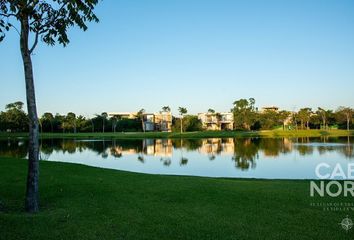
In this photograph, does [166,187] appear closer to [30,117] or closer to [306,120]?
[30,117]

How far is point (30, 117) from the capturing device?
688 cm

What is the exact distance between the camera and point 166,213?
652cm

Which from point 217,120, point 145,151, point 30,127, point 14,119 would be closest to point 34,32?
point 30,127

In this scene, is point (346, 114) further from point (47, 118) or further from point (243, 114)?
point (47, 118)

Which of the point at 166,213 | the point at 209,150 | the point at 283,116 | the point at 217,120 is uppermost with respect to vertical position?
the point at 283,116

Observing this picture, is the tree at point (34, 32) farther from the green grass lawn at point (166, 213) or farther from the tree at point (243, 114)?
the tree at point (243, 114)

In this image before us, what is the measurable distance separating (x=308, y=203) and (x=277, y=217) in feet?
5.07

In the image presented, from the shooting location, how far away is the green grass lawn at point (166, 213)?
5352 millimetres

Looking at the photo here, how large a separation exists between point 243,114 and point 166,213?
83.6 meters

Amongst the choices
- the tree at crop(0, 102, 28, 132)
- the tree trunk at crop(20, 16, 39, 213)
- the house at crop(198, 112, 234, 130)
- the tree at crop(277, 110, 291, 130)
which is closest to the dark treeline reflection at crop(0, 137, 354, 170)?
the tree trunk at crop(20, 16, 39, 213)

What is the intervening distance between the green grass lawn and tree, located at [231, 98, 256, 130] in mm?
79284

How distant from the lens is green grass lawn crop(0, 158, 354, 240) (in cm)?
535

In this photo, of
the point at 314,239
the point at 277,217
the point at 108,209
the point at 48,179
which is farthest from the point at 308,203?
the point at 48,179

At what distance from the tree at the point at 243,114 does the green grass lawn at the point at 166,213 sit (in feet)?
260
